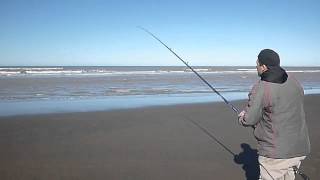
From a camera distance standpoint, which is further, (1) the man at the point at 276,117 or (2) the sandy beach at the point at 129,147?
(2) the sandy beach at the point at 129,147

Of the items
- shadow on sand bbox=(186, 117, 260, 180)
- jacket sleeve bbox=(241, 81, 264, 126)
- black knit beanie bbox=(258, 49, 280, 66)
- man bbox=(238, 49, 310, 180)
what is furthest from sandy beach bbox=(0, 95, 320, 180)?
black knit beanie bbox=(258, 49, 280, 66)

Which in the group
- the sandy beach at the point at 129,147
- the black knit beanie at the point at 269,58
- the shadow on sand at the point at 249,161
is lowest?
the sandy beach at the point at 129,147

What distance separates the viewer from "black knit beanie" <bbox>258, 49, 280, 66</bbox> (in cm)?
333

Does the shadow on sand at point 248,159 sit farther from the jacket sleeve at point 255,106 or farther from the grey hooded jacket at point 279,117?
the jacket sleeve at point 255,106

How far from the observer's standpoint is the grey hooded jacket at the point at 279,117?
10.7 feet

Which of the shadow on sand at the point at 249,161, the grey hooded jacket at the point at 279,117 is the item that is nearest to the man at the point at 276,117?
the grey hooded jacket at the point at 279,117

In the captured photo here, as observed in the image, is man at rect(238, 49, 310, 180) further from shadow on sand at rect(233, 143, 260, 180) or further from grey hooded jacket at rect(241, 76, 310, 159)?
shadow on sand at rect(233, 143, 260, 180)

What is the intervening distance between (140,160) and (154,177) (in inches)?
33.2

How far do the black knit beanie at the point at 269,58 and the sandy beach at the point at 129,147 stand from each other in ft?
9.05

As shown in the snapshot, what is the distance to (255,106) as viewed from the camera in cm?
328

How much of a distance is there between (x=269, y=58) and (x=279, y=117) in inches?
20.4

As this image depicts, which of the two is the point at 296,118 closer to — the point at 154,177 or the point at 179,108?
the point at 154,177

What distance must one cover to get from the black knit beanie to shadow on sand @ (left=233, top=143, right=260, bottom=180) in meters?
2.74

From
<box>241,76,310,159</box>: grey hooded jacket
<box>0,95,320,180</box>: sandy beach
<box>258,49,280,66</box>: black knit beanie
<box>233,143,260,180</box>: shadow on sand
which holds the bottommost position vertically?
<box>0,95,320,180</box>: sandy beach
